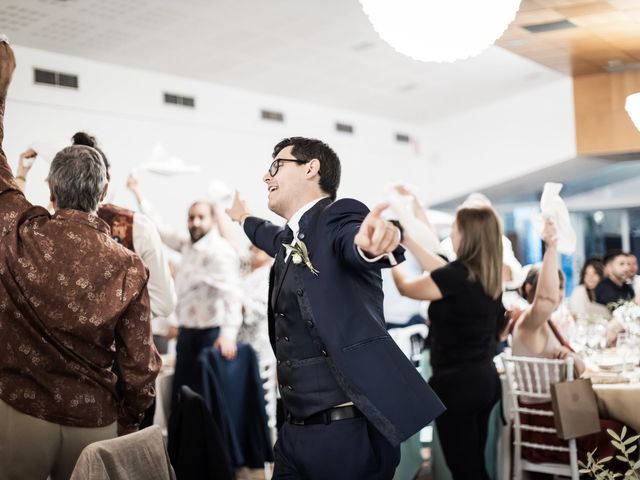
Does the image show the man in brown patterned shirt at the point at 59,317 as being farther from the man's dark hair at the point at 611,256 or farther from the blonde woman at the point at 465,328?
the man's dark hair at the point at 611,256

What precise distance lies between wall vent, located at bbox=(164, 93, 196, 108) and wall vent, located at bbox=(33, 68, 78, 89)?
108cm

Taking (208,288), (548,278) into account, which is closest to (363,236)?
(548,278)

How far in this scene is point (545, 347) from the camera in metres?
3.75

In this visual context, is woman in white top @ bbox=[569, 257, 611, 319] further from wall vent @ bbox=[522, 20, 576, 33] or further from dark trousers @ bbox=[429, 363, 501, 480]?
dark trousers @ bbox=[429, 363, 501, 480]

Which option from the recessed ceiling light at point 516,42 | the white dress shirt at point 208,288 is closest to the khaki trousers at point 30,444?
the white dress shirt at point 208,288

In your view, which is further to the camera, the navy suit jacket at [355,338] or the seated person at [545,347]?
the seated person at [545,347]

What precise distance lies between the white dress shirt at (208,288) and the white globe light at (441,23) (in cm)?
216

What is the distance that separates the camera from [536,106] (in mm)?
9758

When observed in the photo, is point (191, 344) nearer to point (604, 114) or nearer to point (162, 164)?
point (162, 164)

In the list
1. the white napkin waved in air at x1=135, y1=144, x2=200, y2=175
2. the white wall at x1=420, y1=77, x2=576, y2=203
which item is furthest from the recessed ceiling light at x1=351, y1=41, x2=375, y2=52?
the white wall at x1=420, y1=77, x2=576, y2=203

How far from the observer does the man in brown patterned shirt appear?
2.13 meters

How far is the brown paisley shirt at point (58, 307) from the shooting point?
2.12 meters

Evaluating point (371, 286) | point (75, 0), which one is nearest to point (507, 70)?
point (75, 0)

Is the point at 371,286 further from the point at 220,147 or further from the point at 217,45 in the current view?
the point at 220,147
